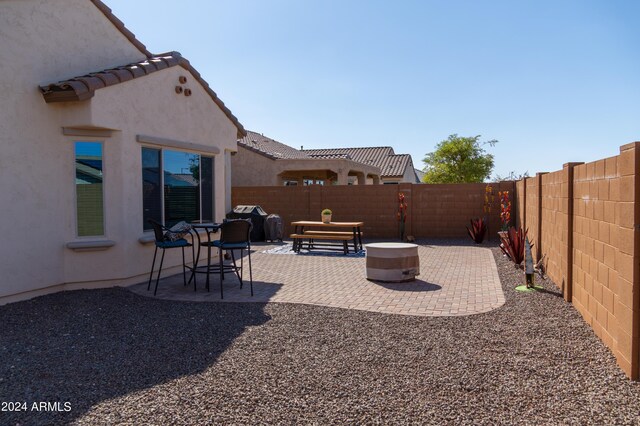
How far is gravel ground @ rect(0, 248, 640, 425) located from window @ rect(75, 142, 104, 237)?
1793 mm

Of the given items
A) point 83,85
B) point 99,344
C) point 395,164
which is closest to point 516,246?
point 99,344

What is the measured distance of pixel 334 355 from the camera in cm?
499

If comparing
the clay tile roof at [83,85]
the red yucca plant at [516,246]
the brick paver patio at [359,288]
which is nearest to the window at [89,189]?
the clay tile roof at [83,85]

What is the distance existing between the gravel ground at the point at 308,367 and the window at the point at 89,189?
1793mm

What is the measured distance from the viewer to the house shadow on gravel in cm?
420

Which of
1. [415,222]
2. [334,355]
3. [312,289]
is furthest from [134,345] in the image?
[415,222]

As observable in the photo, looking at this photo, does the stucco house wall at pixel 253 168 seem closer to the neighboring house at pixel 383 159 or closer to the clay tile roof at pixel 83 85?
the neighboring house at pixel 383 159

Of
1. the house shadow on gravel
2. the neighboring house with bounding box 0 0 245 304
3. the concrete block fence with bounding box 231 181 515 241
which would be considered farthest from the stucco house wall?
the house shadow on gravel

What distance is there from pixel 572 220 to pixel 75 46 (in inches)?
324

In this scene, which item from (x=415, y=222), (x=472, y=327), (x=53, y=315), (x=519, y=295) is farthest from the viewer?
(x=415, y=222)

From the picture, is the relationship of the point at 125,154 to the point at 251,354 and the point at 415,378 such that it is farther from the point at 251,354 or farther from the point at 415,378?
the point at 415,378

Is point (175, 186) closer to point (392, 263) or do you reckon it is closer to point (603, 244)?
point (392, 263)

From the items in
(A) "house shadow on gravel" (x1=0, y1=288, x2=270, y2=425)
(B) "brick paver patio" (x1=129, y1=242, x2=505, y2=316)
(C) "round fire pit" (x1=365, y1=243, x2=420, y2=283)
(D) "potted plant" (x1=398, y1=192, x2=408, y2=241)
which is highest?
(D) "potted plant" (x1=398, y1=192, x2=408, y2=241)

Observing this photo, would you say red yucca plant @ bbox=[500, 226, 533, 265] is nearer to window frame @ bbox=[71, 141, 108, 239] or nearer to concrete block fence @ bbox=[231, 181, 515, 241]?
concrete block fence @ bbox=[231, 181, 515, 241]
